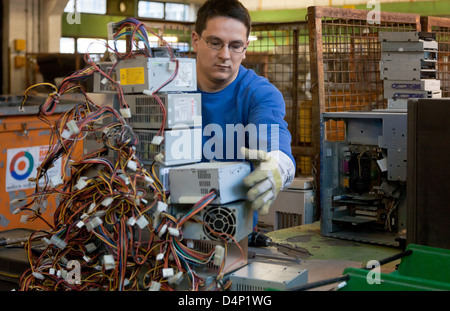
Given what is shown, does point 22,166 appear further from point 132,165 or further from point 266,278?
point 266,278

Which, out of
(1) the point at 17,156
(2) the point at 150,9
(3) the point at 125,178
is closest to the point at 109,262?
(3) the point at 125,178

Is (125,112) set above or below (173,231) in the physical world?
above

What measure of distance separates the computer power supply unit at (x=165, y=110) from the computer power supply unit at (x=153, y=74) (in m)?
0.03

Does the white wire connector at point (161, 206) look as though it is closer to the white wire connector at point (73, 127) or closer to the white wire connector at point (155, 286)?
the white wire connector at point (155, 286)

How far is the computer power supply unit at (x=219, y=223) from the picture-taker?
5.59 feet

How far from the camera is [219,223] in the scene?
1.72m

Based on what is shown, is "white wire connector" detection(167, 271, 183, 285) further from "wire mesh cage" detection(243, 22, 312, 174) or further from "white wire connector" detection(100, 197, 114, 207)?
"wire mesh cage" detection(243, 22, 312, 174)

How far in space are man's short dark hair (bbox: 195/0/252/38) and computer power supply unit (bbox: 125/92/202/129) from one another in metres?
0.55

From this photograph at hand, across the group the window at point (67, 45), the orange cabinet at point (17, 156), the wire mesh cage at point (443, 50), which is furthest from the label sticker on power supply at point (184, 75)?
the window at point (67, 45)

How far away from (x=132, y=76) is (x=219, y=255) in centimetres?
68

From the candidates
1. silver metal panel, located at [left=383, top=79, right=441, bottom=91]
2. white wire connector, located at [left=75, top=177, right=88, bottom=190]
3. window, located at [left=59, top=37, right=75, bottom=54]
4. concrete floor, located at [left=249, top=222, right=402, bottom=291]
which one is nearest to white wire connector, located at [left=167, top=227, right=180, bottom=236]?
white wire connector, located at [left=75, top=177, right=88, bottom=190]

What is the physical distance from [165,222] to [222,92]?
3.23 feet

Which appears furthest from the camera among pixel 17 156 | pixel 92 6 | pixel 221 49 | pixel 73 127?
pixel 92 6

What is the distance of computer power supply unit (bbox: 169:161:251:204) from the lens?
1711mm
